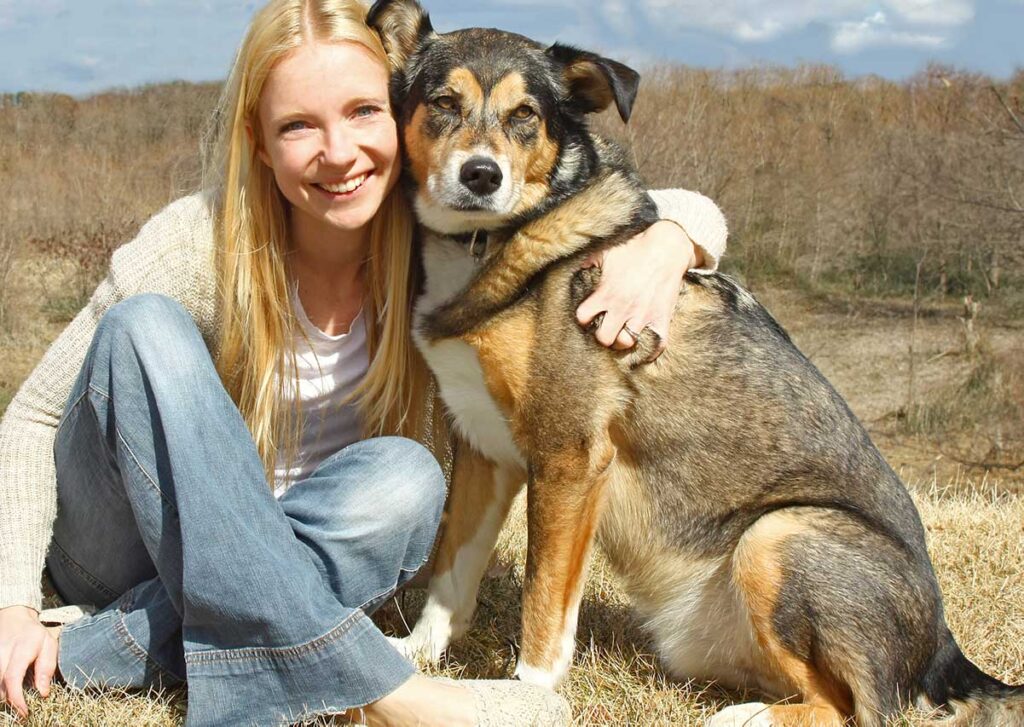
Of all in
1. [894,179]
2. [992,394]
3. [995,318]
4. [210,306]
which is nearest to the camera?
[210,306]

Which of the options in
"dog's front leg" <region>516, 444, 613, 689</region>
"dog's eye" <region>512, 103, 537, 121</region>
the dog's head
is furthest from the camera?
"dog's eye" <region>512, 103, 537, 121</region>

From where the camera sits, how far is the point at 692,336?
9.32 feet

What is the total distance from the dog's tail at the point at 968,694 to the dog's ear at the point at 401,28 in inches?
92.1

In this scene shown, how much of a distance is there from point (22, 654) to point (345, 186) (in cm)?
150

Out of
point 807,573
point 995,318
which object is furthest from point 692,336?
point 995,318

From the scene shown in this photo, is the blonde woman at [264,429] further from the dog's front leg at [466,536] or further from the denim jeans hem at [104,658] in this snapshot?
the dog's front leg at [466,536]

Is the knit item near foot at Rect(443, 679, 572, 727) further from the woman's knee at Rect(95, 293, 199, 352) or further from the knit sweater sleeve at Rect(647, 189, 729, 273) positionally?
the knit sweater sleeve at Rect(647, 189, 729, 273)

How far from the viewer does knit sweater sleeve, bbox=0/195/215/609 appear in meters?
2.58

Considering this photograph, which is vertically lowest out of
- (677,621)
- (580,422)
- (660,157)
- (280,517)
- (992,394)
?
(992,394)

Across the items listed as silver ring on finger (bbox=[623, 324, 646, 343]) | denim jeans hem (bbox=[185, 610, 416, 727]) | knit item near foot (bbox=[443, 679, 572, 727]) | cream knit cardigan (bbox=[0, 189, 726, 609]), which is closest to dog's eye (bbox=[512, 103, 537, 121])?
silver ring on finger (bbox=[623, 324, 646, 343])

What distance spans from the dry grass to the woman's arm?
0.98m

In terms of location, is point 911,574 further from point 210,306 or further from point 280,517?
point 210,306

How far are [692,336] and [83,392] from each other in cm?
172

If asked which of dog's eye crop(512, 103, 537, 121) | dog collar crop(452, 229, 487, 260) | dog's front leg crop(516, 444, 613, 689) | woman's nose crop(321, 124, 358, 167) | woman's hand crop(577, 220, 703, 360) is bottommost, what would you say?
dog's front leg crop(516, 444, 613, 689)
